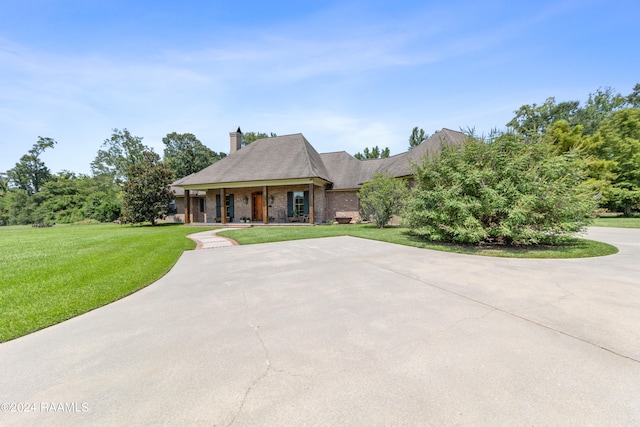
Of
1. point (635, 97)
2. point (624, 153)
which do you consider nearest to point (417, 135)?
point (624, 153)

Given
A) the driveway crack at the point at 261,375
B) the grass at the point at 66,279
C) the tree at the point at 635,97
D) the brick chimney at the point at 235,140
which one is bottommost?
the grass at the point at 66,279

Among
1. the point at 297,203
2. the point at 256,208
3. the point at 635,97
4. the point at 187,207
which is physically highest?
the point at 635,97

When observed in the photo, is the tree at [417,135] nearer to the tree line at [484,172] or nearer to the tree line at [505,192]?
the tree line at [484,172]

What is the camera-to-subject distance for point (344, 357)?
229 centimetres

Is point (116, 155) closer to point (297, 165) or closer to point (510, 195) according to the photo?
point (297, 165)

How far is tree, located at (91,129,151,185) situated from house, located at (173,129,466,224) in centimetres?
3029

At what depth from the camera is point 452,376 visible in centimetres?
199

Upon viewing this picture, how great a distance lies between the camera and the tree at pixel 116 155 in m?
41.3

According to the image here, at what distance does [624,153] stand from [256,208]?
33.8m

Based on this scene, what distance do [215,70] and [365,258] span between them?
997 cm

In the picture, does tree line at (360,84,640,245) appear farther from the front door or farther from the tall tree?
the tall tree

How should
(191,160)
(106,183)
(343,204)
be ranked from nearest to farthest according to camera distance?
(343,204)
(191,160)
(106,183)

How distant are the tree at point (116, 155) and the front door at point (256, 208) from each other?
3404 centimetres

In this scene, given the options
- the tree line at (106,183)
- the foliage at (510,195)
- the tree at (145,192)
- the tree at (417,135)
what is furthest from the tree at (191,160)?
the foliage at (510,195)
